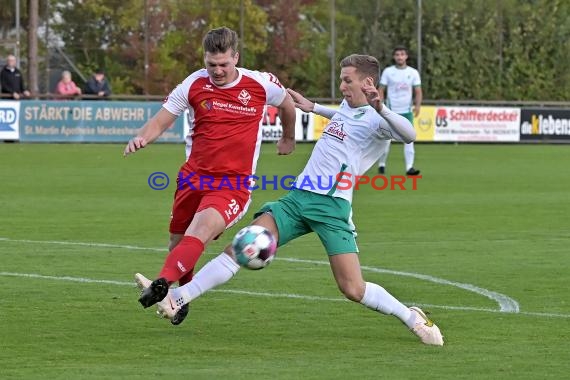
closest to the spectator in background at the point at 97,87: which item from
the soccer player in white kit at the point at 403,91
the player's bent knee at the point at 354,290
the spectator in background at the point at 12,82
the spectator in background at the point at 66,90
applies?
the spectator in background at the point at 66,90

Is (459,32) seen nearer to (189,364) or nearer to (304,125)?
(304,125)

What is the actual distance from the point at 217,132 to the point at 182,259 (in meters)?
1.10

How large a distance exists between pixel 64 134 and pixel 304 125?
238 inches

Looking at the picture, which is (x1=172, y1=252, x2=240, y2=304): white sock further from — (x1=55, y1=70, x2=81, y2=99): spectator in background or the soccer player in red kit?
(x1=55, y1=70, x2=81, y2=99): spectator in background

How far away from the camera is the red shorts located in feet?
28.1

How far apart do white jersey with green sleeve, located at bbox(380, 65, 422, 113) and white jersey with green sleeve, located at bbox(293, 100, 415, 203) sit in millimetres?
14430

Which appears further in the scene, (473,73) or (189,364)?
(473,73)

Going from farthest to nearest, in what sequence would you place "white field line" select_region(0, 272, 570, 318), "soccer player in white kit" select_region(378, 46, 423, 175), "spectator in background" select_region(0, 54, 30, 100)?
"spectator in background" select_region(0, 54, 30, 100)
"soccer player in white kit" select_region(378, 46, 423, 175)
"white field line" select_region(0, 272, 570, 318)

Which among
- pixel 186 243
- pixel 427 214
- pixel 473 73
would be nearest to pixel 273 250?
pixel 186 243

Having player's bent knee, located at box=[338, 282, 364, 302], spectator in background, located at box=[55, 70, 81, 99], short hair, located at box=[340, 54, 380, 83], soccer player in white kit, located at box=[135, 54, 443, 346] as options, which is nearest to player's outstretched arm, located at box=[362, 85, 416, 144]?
soccer player in white kit, located at box=[135, 54, 443, 346]

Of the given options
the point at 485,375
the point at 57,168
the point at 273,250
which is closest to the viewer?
the point at 485,375

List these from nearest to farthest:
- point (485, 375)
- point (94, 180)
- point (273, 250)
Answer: point (485, 375) → point (273, 250) → point (94, 180)

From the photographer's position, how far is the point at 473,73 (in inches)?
1789

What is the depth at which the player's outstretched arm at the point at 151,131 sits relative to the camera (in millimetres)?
8305
